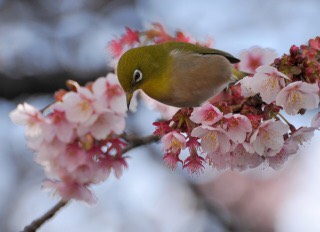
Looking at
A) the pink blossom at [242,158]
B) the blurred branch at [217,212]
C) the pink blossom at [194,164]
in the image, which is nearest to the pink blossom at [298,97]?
the pink blossom at [242,158]

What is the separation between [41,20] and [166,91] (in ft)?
15.7

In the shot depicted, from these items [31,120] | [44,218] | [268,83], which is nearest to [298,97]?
[268,83]

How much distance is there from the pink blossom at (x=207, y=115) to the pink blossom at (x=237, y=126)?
0.17ft

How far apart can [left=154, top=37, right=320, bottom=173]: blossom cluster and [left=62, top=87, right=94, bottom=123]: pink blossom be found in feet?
1.40

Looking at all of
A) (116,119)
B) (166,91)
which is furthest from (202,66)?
(116,119)

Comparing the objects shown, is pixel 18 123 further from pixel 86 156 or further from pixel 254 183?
pixel 254 183

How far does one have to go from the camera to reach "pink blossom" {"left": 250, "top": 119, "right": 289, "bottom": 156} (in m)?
2.53

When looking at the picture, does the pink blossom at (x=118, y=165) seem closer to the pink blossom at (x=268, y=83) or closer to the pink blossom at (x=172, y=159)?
the pink blossom at (x=172, y=159)

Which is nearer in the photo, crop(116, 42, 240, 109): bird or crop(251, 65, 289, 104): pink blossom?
crop(251, 65, 289, 104): pink blossom

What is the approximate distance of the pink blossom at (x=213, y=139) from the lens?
2527 mm

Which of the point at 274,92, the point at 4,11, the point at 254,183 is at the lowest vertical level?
the point at 254,183

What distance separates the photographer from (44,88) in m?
5.58

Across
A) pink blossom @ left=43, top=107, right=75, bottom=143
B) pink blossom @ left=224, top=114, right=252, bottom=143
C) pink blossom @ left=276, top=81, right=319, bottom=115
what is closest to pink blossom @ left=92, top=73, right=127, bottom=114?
pink blossom @ left=43, top=107, right=75, bottom=143

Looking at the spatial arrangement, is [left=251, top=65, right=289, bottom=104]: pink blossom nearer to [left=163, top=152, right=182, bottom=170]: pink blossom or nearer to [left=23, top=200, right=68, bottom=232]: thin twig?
[left=163, top=152, right=182, bottom=170]: pink blossom
